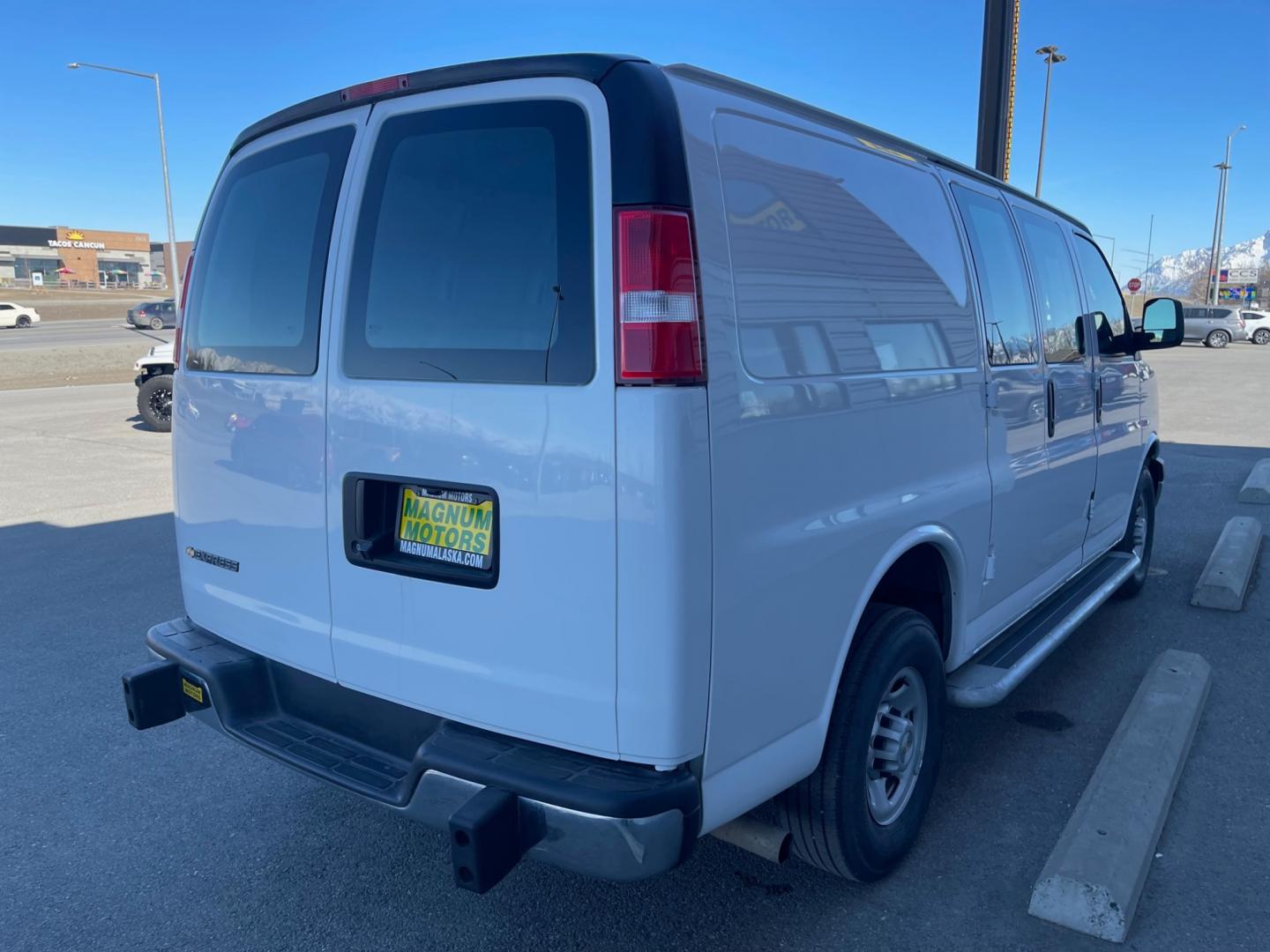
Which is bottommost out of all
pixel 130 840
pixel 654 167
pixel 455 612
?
pixel 130 840

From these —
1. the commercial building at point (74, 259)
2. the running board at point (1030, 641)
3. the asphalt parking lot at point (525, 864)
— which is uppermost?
the commercial building at point (74, 259)

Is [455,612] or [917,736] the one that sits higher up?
[455,612]

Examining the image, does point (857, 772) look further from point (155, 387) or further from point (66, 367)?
point (66, 367)

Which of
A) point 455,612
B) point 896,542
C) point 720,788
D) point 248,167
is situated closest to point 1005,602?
point 896,542

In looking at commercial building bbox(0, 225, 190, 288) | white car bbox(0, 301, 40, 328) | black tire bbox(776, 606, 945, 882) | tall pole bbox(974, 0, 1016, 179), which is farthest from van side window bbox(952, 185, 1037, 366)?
commercial building bbox(0, 225, 190, 288)

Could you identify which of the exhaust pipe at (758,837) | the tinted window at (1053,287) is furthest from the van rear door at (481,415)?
the tinted window at (1053,287)

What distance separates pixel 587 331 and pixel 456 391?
386mm

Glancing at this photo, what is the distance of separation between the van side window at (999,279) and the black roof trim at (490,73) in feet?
5.90

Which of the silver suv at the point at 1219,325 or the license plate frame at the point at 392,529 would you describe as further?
the silver suv at the point at 1219,325

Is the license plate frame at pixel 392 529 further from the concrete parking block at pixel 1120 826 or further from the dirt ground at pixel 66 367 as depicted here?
the dirt ground at pixel 66 367

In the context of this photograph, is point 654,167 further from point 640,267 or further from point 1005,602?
point 1005,602

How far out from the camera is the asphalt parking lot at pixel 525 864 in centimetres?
277

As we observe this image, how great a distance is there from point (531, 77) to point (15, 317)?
175 ft

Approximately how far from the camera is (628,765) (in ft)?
7.10
